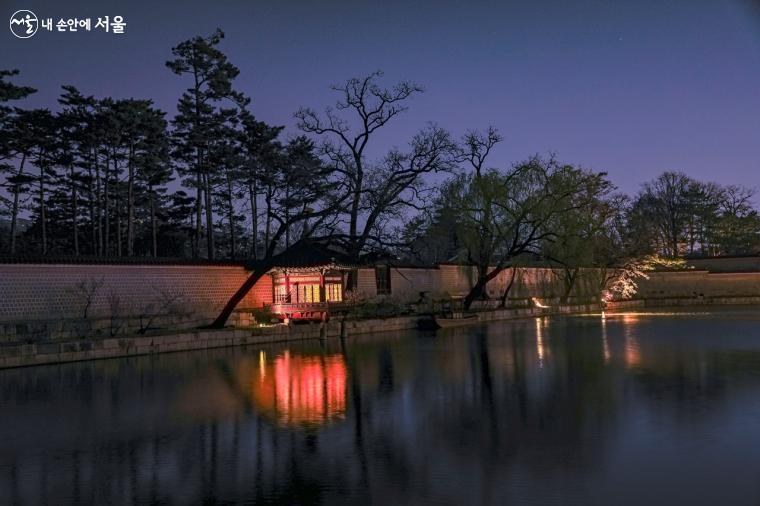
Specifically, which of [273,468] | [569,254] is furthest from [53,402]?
[569,254]

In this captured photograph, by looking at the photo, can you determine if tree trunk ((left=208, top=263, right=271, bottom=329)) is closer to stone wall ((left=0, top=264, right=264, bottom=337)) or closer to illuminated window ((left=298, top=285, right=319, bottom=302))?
stone wall ((left=0, top=264, right=264, bottom=337))

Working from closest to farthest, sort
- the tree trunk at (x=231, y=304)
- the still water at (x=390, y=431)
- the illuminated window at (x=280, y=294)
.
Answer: the still water at (x=390, y=431) → the tree trunk at (x=231, y=304) → the illuminated window at (x=280, y=294)

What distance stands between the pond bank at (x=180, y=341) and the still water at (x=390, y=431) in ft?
3.32

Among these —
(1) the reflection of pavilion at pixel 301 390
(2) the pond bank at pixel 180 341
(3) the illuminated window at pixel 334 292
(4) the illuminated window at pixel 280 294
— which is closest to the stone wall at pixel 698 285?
(2) the pond bank at pixel 180 341

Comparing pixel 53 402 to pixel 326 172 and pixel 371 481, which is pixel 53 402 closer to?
pixel 371 481

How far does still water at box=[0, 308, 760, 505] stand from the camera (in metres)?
6.60

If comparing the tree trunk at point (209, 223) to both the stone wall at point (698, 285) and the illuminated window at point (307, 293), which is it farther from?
the stone wall at point (698, 285)

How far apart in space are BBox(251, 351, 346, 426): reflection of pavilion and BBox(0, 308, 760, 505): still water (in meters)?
0.06

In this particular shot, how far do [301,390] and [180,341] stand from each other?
32.2 feet

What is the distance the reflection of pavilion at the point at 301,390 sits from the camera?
10438mm

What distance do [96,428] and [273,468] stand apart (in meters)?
3.81

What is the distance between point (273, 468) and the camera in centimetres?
742

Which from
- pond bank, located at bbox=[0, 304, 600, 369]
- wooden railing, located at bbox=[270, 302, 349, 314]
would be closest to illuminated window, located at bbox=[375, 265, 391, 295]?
pond bank, located at bbox=[0, 304, 600, 369]

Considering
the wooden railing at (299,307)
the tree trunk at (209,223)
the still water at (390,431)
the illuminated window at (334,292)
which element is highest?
the tree trunk at (209,223)
